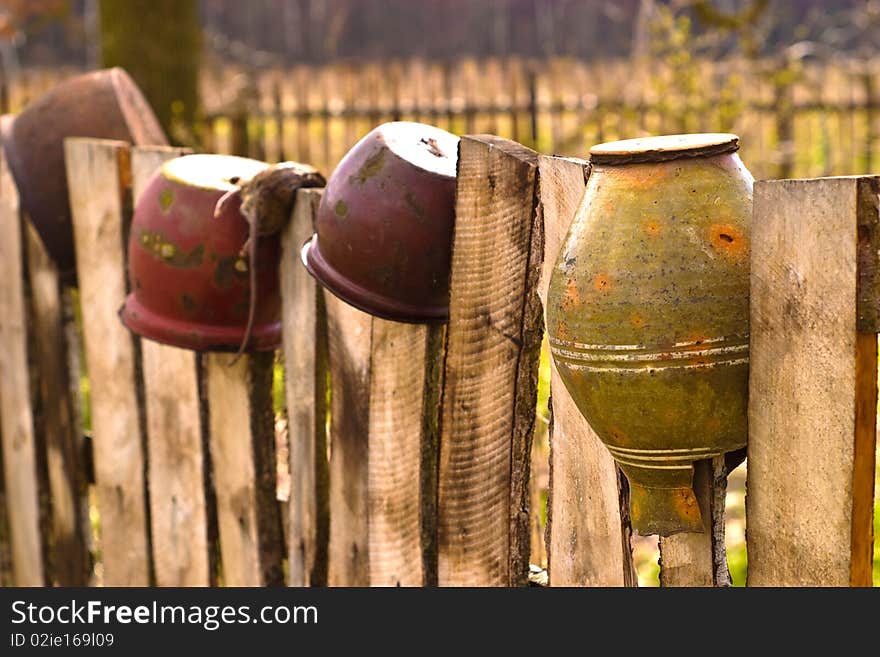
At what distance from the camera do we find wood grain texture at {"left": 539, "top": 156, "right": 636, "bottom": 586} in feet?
5.45

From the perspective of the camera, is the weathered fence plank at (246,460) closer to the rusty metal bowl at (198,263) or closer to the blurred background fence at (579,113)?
the rusty metal bowl at (198,263)

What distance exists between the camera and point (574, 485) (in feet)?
5.74

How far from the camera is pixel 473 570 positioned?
1.96 meters

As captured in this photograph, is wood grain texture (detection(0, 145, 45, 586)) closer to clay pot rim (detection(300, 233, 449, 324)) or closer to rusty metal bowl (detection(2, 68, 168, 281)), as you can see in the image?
rusty metal bowl (detection(2, 68, 168, 281))

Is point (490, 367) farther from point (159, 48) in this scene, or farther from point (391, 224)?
point (159, 48)

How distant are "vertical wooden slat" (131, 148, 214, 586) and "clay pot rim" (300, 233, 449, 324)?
0.77 meters

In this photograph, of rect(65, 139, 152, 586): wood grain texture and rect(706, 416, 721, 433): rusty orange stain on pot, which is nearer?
rect(706, 416, 721, 433): rusty orange stain on pot

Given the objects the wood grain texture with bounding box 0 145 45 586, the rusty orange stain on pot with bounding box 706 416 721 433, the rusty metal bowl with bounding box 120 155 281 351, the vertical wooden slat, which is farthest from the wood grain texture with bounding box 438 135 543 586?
the wood grain texture with bounding box 0 145 45 586

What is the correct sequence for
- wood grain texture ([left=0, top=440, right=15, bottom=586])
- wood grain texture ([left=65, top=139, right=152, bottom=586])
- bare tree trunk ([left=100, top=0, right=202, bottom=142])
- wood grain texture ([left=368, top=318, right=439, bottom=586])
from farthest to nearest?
bare tree trunk ([left=100, top=0, right=202, bottom=142]) → wood grain texture ([left=0, top=440, right=15, bottom=586]) → wood grain texture ([left=65, top=139, right=152, bottom=586]) → wood grain texture ([left=368, top=318, right=439, bottom=586])

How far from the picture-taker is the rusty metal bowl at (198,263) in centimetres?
224

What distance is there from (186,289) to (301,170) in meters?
0.33

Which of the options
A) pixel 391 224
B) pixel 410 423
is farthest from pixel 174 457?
pixel 391 224

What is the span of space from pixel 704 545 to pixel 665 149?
517 mm

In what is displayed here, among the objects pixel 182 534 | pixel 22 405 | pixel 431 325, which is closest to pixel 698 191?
pixel 431 325
